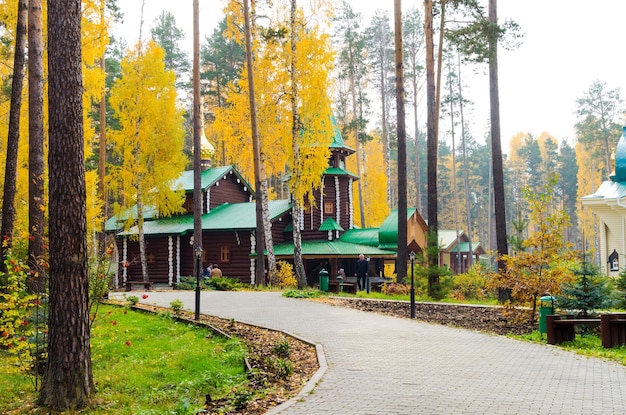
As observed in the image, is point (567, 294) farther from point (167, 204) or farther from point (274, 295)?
point (167, 204)

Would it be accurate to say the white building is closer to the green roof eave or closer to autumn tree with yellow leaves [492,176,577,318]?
autumn tree with yellow leaves [492,176,577,318]

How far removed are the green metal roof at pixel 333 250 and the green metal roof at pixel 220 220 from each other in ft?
6.43

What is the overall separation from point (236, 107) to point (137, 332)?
52.8 feet

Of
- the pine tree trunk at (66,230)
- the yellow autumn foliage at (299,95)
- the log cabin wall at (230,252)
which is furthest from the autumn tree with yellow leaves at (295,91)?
the pine tree trunk at (66,230)

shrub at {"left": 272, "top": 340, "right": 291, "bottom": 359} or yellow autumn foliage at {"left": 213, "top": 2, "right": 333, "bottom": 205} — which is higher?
yellow autumn foliage at {"left": 213, "top": 2, "right": 333, "bottom": 205}

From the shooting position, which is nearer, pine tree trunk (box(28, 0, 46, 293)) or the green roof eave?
pine tree trunk (box(28, 0, 46, 293))

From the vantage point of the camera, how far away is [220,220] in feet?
109

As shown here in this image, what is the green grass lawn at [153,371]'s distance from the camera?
8016 millimetres

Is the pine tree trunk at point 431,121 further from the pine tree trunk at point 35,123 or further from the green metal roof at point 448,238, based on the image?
the green metal roof at point 448,238

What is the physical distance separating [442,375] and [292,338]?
4077mm

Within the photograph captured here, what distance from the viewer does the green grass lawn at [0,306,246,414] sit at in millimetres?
8016

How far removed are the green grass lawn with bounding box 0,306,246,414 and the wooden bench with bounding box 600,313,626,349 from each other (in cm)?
648

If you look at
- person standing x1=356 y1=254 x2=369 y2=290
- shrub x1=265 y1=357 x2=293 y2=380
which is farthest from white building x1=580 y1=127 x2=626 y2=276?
shrub x1=265 y1=357 x2=293 y2=380

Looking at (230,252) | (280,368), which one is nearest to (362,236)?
(230,252)
